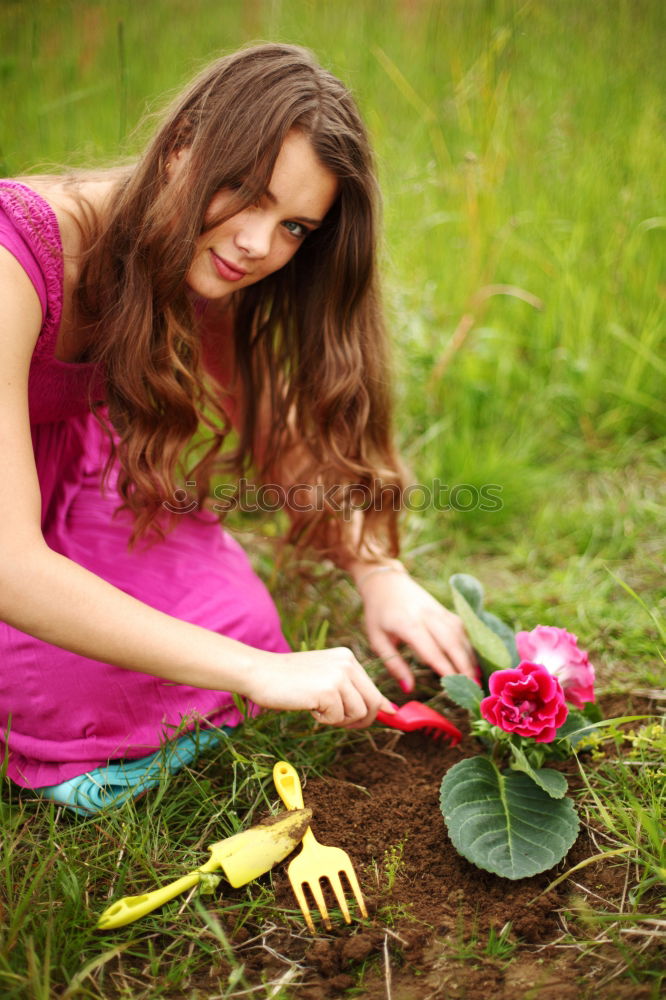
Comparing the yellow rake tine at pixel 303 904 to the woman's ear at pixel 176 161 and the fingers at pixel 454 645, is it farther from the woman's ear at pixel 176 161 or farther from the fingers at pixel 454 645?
the woman's ear at pixel 176 161

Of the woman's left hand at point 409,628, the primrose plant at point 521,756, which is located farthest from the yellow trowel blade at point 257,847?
the woman's left hand at point 409,628

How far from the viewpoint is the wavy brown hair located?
→ 49.4 inches

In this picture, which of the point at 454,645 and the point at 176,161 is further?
the point at 454,645

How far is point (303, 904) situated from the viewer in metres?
1.09

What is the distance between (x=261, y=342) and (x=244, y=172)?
1.59 ft

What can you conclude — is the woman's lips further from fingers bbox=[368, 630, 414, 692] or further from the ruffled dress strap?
fingers bbox=[368, 630, 414, 692]

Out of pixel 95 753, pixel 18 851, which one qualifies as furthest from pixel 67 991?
pixel 95 753

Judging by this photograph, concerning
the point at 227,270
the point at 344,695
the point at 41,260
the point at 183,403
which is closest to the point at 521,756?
the point at 344,695

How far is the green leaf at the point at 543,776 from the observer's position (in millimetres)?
1183

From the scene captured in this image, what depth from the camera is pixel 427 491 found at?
2232mm

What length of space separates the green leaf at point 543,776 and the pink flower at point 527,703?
0.04 m

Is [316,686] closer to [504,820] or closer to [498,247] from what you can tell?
[504,820]

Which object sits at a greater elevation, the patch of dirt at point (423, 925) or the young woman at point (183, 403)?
the young woman at point (183, 403)

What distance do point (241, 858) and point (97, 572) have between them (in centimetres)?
64
